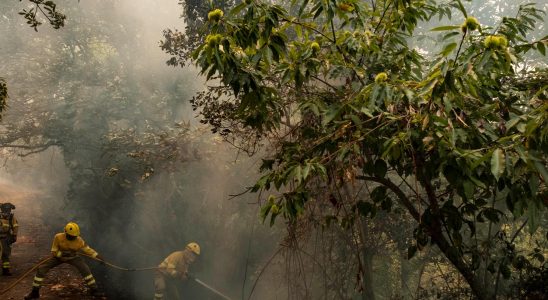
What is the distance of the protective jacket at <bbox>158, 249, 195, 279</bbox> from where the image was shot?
25.6 feet

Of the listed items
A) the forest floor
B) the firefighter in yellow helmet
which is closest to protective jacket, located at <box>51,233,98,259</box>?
the forest floor

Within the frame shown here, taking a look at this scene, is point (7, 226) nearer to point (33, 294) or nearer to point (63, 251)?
point (33, 294)

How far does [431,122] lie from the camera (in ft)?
8.30

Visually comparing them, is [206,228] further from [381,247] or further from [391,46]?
[391,46]

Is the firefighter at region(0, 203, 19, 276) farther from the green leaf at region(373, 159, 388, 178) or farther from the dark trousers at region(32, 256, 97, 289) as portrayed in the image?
the green leaf at region(373, 159, 388, 178)

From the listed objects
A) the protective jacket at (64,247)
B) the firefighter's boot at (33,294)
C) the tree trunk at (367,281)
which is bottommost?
the firefighter's boot at (33,294)

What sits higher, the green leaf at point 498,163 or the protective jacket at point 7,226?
the protective jacket at point 7,226

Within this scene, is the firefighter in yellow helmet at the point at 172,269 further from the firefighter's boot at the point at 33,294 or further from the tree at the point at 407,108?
the tree at the point at 407,108

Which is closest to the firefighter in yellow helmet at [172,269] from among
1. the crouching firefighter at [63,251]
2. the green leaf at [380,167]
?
the crouching firefighter at [63,251]

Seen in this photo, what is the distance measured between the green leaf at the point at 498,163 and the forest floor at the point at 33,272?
24.2ft

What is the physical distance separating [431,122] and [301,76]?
1.00 m

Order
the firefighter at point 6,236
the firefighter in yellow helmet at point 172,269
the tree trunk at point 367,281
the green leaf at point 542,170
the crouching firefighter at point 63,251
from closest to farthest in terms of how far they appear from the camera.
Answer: the green leaf at point 542,170, the tree trunk at point 367,281, the crouching firefighter at point 63,251, the firefighter in yellow helmet at point 172,269, the firefighter at point 6,236

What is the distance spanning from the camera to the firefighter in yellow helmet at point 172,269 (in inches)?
305

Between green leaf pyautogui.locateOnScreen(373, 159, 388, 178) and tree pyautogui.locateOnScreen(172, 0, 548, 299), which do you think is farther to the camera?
green leaf pyautogui.locateOnScreen(373, 159, 388, 178)
